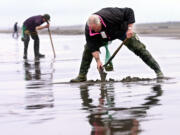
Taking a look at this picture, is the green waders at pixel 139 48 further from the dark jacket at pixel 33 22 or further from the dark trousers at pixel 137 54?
the dark jacket at pixel 33 22

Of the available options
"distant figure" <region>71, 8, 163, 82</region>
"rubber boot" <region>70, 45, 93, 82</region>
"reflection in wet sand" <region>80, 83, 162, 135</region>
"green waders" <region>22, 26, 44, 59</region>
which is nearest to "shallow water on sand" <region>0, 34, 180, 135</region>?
"reflection in wet sand" <region>80, 83, 162, 135</region>

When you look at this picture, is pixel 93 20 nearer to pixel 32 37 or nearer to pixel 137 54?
pixel 137 54

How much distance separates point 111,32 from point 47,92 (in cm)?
167

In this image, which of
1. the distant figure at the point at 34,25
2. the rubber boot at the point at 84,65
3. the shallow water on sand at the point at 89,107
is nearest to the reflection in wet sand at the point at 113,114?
the shallow water on sand at the point at 89,107

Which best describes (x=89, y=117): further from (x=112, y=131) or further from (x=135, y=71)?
(x=135, y=71)

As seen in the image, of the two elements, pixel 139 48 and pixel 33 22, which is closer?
pixel 139 48

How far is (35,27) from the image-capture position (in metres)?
19.7

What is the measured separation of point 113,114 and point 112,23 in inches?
145

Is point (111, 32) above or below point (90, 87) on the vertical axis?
above

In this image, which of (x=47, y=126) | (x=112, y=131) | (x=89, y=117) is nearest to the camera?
(x=112, y=131)

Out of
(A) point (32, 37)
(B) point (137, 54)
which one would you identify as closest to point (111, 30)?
(B) point (137, 54)

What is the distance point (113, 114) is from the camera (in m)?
6.85

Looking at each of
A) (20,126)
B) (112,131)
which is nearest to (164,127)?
(112,131)

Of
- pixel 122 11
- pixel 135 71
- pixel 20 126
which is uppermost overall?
pixel 122 11
